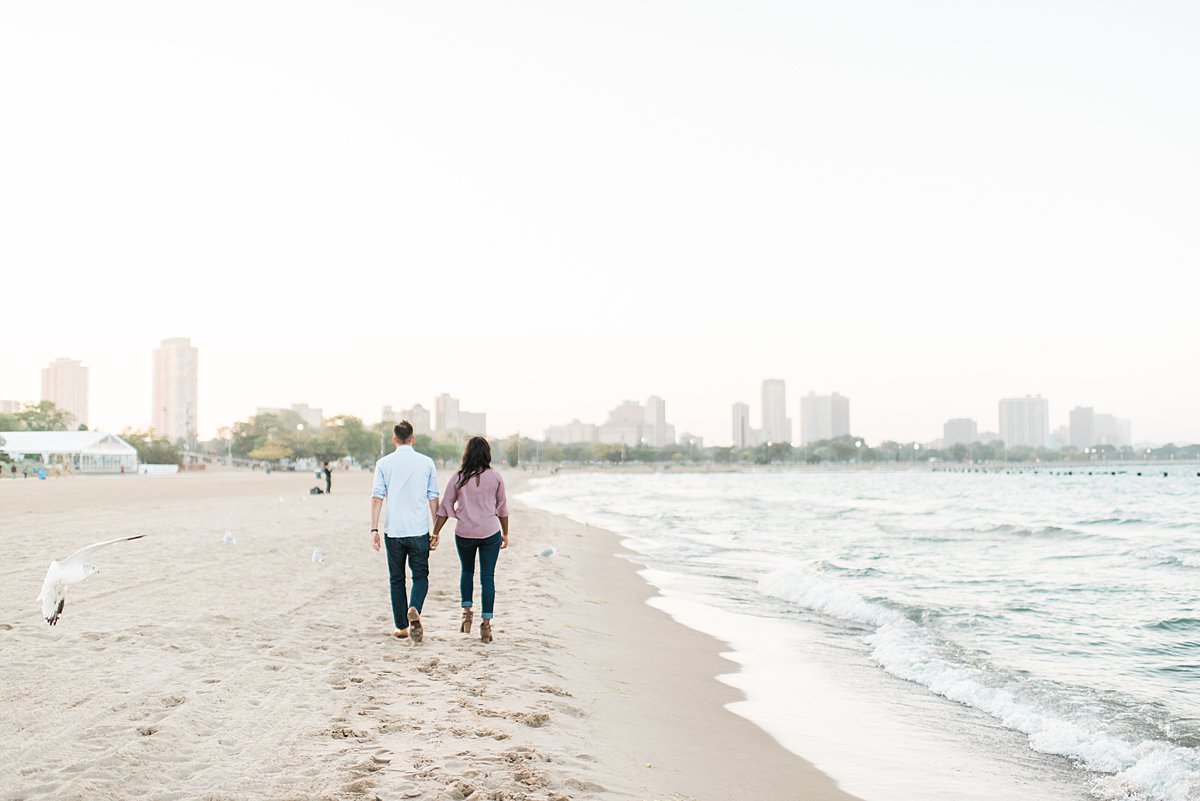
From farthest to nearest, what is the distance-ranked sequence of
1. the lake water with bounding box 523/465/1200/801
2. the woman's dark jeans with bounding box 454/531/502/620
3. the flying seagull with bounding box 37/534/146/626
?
the woman's dark jeans with bounding box 454/531/502/620 → the lake water with bounding box 523/465/1200/801 → the flying seagull with bounding box 37/534/146/626

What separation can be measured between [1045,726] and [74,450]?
71.9 m

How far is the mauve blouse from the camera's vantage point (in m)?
7.06

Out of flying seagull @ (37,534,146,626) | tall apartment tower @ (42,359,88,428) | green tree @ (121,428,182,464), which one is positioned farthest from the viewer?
tall apartment tower @ (42,359,88,428)

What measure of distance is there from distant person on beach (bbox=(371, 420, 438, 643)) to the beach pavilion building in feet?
216

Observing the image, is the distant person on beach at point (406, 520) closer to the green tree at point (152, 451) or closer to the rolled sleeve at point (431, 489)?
the rolled sleeve at point (431, 489)

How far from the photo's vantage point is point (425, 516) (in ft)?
23.0

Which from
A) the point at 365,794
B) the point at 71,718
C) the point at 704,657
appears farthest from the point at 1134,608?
the point at 71,718

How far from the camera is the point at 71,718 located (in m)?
4.38

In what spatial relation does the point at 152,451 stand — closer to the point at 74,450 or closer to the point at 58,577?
the point at 74,450

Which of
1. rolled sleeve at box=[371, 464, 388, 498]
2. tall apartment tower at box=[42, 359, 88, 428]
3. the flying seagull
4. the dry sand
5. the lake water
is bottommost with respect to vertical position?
the lake water

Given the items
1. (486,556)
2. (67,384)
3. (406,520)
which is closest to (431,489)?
(406,520)

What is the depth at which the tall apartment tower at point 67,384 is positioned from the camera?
591ft

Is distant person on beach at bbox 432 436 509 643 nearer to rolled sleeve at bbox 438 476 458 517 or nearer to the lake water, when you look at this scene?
rolled sleeve at bbox 438 476 458 517

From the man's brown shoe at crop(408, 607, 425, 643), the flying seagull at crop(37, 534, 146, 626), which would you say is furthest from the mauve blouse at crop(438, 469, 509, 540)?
the flying seagull at crop(37, 534, 146, 626)
